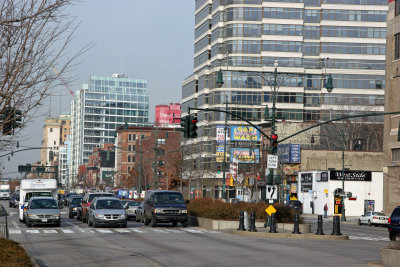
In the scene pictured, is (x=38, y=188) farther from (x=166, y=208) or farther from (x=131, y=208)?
(x=166, y=208)

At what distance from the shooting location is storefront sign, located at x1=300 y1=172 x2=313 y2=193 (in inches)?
3478

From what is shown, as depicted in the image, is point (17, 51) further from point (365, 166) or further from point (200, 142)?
point (200, 142)

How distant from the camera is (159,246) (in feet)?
87.5

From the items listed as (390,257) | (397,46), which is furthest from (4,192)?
(390,257)

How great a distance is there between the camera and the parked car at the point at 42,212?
127 feet

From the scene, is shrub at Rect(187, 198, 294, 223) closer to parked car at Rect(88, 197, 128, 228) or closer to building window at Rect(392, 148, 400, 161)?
parked car at Rect(88, 197, 128, 228)

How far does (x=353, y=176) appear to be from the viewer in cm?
8344

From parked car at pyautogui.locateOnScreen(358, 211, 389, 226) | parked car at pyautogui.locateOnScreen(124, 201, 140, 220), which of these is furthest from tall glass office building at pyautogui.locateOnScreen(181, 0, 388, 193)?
parked car at pyautogui.locateOnScreen(124, 201, 140, 220)

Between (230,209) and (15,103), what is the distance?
89.1 feet

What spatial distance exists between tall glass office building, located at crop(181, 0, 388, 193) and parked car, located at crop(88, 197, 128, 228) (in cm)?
6480

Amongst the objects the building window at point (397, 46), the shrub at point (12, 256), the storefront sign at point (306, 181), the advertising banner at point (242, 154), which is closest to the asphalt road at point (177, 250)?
the shrub at point (12, 256)

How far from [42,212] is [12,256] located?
22.1m

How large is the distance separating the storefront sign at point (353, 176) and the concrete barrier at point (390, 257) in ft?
209

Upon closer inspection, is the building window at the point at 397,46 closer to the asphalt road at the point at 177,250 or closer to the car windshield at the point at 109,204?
the car windshield at the point at 109,204
